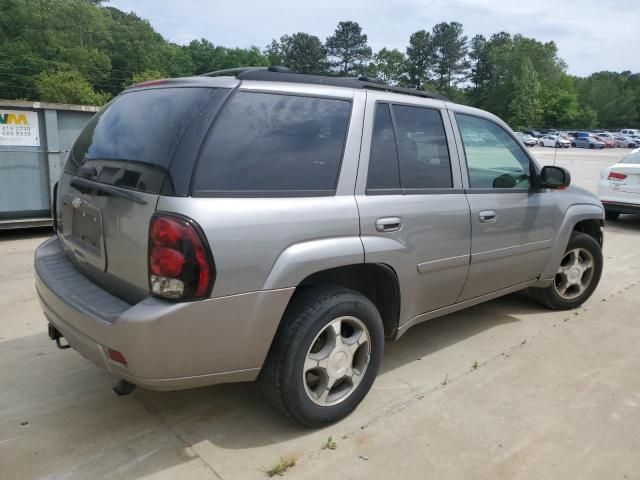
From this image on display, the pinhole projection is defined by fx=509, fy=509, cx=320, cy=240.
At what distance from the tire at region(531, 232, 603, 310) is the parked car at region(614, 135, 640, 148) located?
65.3m

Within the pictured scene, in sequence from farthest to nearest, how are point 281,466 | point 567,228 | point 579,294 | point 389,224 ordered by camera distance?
point 579,294
point 567,228
point 389,224
point 281,466

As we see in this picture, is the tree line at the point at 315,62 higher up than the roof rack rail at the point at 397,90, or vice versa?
the tree line at the point at 315,62

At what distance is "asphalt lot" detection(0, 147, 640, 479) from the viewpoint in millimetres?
2494

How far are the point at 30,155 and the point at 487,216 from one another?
6.39 m

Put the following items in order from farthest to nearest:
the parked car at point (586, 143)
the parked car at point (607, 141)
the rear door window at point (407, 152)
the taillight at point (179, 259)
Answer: the parked car at point (607, 141) → the parked car at point (586, 143) → the rear door window at point (407, 152) → the taillight at point (179, 259)

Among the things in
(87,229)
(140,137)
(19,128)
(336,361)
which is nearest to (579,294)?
(336,361)

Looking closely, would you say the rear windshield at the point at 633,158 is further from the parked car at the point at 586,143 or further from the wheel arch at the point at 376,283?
the parked car at the point at 586,143

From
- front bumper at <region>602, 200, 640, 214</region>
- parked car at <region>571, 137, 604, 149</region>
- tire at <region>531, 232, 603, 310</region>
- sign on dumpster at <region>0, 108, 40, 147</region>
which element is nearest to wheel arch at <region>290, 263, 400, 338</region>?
tire at <region>531, 232, 603, 310</region>

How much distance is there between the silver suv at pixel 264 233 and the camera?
2230 mm

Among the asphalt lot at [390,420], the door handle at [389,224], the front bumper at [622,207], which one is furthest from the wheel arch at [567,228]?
the front bumper at [622,207]

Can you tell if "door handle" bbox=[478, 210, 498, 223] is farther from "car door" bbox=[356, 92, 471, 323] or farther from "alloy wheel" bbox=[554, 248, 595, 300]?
"alloy wheel" bbox=[554, 248, 595, 300]

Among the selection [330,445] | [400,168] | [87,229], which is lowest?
[330,445]

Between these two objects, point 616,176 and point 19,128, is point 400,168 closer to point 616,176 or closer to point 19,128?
point 19,128

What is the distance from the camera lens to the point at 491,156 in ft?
12.6
